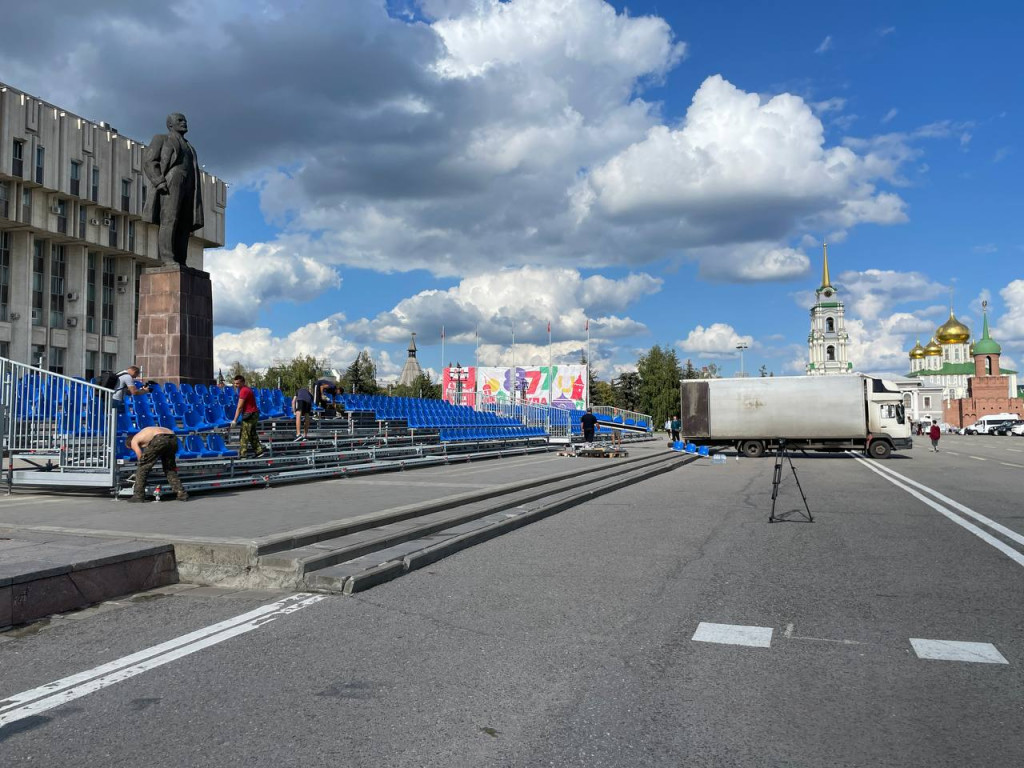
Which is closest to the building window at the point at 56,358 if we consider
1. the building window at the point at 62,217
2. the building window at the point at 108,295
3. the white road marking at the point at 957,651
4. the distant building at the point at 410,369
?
the building window at the point at 108,295

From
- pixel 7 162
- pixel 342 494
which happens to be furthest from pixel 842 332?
pixel 342 494

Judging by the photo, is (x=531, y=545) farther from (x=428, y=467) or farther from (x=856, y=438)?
(x=856, y=438)

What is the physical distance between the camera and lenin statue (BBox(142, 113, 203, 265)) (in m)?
16.9

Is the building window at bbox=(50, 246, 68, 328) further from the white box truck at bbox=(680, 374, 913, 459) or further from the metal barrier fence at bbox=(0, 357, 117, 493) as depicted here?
the metal barrier fence at bbox=(0, 357, 117, 493)

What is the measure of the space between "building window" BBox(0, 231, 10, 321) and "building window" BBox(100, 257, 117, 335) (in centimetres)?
698

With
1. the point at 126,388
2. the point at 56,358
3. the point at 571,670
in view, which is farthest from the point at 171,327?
the point at 56,358

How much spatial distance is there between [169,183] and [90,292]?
139ft

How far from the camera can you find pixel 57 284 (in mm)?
50562

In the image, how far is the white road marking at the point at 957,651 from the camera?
191 inches

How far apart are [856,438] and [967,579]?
89.0ft

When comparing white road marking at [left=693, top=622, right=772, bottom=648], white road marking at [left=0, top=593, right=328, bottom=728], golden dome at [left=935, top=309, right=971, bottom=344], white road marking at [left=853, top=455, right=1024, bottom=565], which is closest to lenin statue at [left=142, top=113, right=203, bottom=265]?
white road marking at [left=0, top=593, right=328, bottom=728]

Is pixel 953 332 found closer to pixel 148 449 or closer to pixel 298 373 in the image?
pixel 298 373

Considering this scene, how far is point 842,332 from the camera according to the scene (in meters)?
155

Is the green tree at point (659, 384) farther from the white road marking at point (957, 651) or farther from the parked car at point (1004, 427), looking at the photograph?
the white road marking at point (957, 651)
